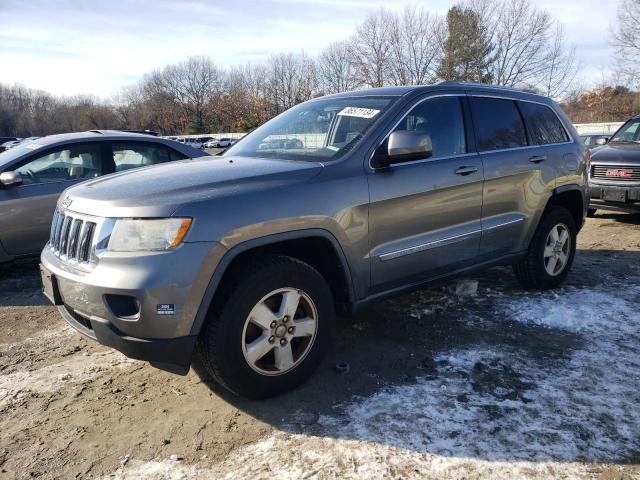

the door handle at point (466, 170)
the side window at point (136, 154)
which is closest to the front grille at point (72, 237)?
the door handle at point (466, 170)

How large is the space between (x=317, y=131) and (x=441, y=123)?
0.96m

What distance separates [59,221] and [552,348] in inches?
136

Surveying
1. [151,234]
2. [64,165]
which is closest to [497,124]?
[151,234]

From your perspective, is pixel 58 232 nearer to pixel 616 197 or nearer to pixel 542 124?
pixel 542 124

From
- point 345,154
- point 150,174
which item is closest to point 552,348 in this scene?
point 345,154

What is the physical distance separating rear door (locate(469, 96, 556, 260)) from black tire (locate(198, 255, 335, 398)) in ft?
5.70

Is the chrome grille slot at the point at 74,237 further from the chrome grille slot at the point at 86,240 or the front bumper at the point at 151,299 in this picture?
the front bumper at the point at 151,299

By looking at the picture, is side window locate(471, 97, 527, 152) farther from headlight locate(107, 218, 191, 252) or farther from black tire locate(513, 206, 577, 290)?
headlight locate(107, 218, 191, 252)

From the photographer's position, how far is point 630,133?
8.85 metres

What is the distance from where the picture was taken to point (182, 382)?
10.5ft

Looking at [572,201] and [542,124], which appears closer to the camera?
[542,124]

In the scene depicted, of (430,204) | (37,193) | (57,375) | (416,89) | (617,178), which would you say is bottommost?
(57,375)

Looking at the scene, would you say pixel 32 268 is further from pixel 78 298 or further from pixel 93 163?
pixel 78 298

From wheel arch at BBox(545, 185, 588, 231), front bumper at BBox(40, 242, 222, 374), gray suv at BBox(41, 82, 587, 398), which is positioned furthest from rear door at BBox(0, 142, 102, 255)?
wheel arch at BBox(545, 185, 588, 231)
